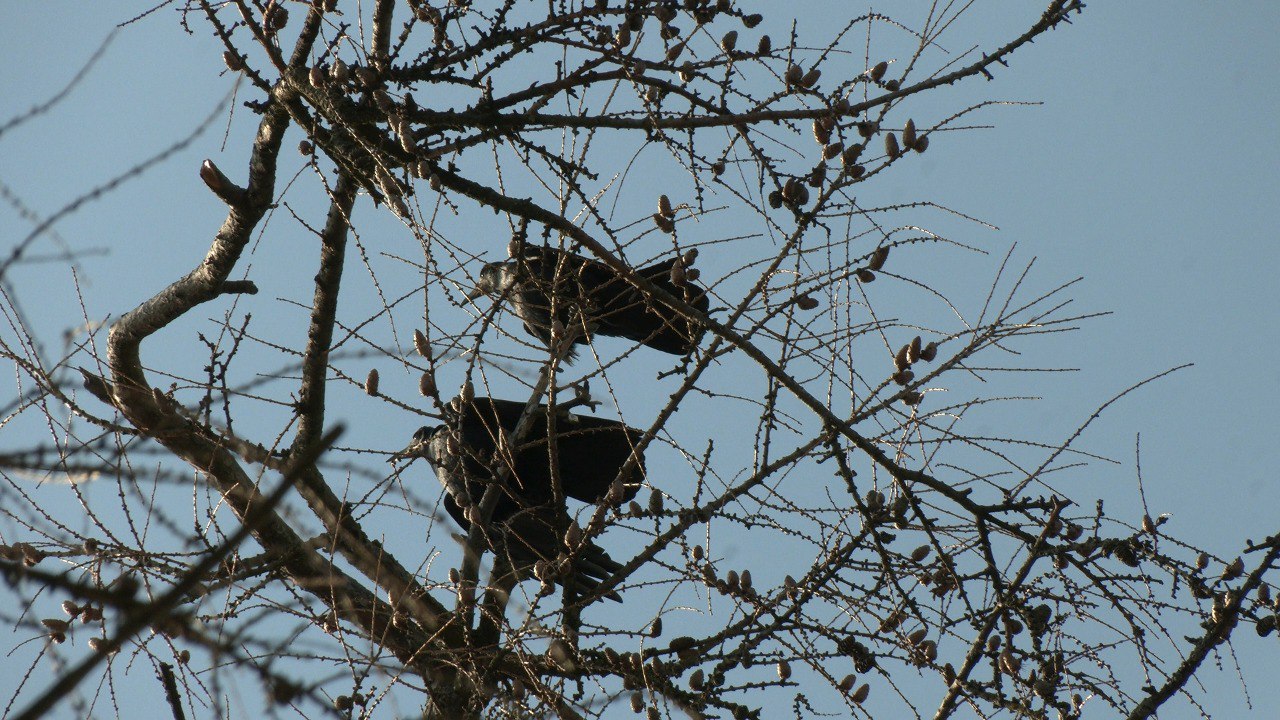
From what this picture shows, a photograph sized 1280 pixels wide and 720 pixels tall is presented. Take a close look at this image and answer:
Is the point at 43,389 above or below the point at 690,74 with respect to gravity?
below

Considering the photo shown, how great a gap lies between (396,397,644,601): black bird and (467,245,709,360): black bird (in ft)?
0.85

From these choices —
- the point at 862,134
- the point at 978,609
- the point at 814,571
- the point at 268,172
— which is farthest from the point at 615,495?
the point at 268,172

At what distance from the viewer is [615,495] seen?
7.94 ft

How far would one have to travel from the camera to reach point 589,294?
8.23ft

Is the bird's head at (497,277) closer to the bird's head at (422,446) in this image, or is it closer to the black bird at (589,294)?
the black bird at (589,294)

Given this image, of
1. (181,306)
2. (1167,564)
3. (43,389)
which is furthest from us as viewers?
(181,306)

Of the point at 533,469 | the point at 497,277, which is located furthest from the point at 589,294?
the point at 533,469

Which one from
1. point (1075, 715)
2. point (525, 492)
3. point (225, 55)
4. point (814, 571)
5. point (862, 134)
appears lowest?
point (1075, 715)

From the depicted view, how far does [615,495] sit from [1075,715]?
109 centimetres

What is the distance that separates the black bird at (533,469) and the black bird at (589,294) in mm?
260

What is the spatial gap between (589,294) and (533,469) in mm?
922

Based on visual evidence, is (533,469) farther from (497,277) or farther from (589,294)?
(589,294)

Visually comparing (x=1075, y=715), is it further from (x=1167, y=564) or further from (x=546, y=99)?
(x=546, y=99)

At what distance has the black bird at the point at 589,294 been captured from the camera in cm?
238
